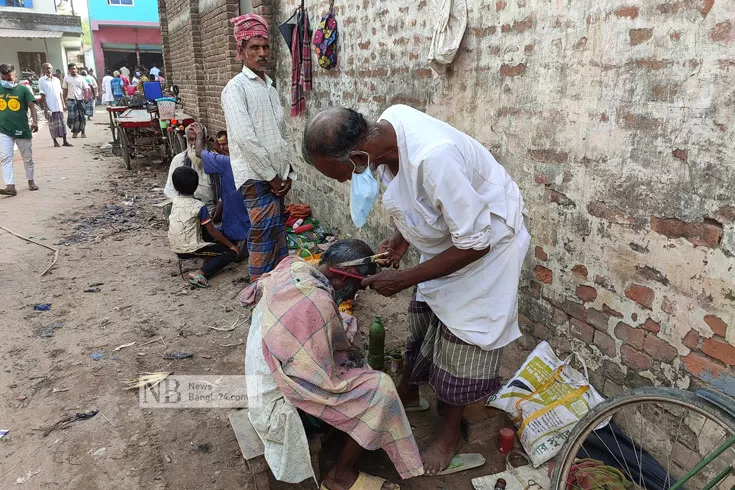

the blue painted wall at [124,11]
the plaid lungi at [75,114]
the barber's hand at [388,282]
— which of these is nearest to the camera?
the barber's hand at [388,282]

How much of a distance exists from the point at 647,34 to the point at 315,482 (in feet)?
8.16

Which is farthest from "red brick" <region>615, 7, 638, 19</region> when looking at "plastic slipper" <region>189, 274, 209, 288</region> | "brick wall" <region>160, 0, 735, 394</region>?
"plastic slipper" <region>189, 274, 209, 288</region>

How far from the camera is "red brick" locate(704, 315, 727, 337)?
6.34ft

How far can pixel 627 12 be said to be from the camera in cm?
214

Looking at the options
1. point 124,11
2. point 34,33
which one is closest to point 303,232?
point 124,11

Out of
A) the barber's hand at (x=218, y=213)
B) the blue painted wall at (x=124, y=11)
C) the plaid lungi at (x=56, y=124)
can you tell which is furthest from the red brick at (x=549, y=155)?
the blue painted wall at (x=124, y=11)

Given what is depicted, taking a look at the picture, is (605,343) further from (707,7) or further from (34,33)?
(34,33)

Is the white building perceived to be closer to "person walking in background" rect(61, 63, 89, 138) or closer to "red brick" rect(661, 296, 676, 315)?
"person walking in background" rect(61, 63, 89, 138)

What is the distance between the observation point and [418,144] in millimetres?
1850

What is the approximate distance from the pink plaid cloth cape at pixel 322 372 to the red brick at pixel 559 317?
3.73ft

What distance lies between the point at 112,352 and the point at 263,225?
1462 millimetres

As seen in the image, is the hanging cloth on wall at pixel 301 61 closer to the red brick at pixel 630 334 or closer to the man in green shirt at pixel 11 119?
the red brick at pixel 630 334

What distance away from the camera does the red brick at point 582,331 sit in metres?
2.56

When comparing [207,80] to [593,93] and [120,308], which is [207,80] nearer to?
[120,308]
